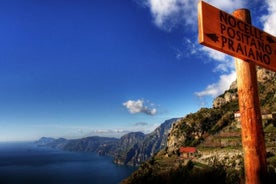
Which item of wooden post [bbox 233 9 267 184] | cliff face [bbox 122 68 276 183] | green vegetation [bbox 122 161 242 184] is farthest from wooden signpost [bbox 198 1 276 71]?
green vegetation [bbox 122 161 242 184]

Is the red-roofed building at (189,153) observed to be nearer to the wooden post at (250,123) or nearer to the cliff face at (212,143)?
the cliff face at (212,143)

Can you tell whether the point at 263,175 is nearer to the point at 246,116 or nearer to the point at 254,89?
the point at 246,116

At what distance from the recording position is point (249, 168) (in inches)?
127

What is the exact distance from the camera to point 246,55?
11.0 feet

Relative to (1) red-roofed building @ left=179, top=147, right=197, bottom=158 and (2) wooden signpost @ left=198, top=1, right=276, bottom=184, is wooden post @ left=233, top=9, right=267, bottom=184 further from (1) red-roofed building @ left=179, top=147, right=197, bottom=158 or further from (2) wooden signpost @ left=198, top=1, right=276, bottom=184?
(1) red-roofed building @ left=179, top=147, right=197, bottom=158

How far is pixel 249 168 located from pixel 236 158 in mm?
58648

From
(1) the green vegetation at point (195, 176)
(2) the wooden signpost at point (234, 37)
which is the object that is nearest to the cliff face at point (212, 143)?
(1) the green vegetation at point (195, 176)

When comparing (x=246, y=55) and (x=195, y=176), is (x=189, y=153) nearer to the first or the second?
(x=195, y=176)

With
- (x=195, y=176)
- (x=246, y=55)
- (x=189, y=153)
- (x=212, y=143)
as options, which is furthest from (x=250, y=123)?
(x=189, y=153)

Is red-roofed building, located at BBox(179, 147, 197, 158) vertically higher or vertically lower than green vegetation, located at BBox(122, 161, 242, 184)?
higher

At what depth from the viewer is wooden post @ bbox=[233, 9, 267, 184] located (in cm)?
320

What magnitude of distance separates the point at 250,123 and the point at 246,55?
865mm

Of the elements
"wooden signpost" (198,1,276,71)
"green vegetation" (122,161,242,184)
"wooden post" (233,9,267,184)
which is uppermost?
"wooden signpost" (198,1,276,71)

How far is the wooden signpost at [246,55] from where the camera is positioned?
304 cm
